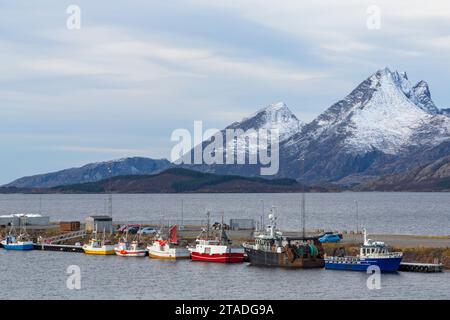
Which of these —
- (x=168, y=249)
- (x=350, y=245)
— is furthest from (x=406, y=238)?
(x=168, y=249)

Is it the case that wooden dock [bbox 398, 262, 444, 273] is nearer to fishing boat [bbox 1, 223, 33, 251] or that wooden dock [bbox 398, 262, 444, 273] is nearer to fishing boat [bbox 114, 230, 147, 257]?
fishing boat [bbox 114, 230, 147, 257]

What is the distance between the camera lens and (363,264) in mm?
91562

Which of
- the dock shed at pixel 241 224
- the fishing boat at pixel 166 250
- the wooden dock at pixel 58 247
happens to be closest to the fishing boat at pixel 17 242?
the wooden dock at pixel 58 247

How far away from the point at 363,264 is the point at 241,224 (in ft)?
196

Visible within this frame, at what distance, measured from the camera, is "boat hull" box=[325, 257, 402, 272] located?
89562 mm

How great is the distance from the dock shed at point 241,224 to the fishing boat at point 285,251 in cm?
4408

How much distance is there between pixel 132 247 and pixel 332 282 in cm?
4079

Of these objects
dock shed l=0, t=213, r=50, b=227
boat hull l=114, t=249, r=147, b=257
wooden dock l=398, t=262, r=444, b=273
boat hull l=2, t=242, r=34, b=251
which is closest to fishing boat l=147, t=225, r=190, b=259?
boat hull l=114, t=249, r=147, b=257

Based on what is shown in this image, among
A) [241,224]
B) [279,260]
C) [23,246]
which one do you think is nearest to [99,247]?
[23,246]

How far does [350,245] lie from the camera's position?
10762cm

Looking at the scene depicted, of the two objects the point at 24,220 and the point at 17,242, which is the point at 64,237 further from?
the point at 24,220

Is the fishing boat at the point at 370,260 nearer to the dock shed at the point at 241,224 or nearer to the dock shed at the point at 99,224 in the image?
the dock shed at the point at 241,224

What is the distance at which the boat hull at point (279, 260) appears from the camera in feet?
314
